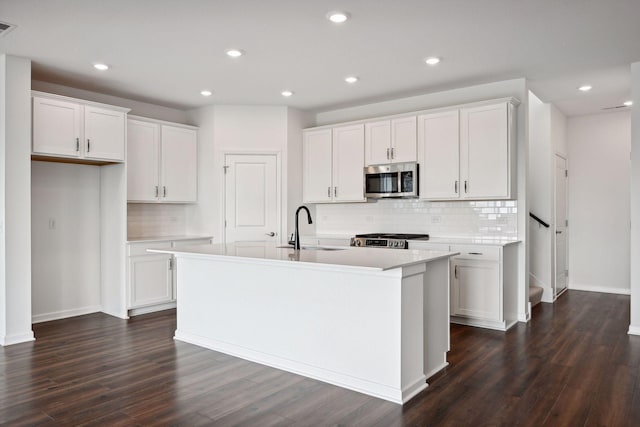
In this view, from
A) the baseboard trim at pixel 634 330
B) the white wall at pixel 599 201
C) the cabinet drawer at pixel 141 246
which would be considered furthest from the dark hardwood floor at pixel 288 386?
the white wall at pixel 599 201

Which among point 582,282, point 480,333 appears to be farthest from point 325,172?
point 582,282

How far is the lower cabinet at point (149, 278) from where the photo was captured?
523 centimetres

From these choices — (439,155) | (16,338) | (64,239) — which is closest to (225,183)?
(64,239)

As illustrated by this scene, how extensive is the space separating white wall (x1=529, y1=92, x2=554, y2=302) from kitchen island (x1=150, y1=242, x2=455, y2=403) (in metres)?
3.31

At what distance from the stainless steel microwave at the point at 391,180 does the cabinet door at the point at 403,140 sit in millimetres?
89

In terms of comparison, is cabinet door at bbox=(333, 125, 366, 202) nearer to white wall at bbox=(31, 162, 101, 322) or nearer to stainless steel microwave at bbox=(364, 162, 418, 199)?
stainless steel microwave at bbox=(364, 162, 418, 199)

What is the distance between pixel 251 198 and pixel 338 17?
326 cm

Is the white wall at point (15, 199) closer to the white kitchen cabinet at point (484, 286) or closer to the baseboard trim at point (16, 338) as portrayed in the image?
the baseboard trim at point (16, 338)

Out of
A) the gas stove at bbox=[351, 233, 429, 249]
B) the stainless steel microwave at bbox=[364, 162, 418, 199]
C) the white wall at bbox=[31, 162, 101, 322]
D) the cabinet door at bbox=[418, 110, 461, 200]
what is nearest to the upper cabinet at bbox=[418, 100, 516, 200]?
the cabinet door at bbox=[418, 110, 461, 200]

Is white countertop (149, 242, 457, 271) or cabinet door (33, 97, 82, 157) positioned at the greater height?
cabinet door (33, 97, 82, 157)

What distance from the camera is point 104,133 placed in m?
5.02

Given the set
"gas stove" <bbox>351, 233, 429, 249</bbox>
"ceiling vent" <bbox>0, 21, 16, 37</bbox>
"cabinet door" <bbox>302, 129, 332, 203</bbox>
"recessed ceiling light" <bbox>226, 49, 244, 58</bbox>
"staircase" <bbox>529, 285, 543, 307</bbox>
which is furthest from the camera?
"cabinet door" <bbox>302, 129, 332, 203</bbox>

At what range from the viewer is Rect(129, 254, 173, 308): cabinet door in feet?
17.2

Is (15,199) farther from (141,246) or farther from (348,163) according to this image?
(348,163)
